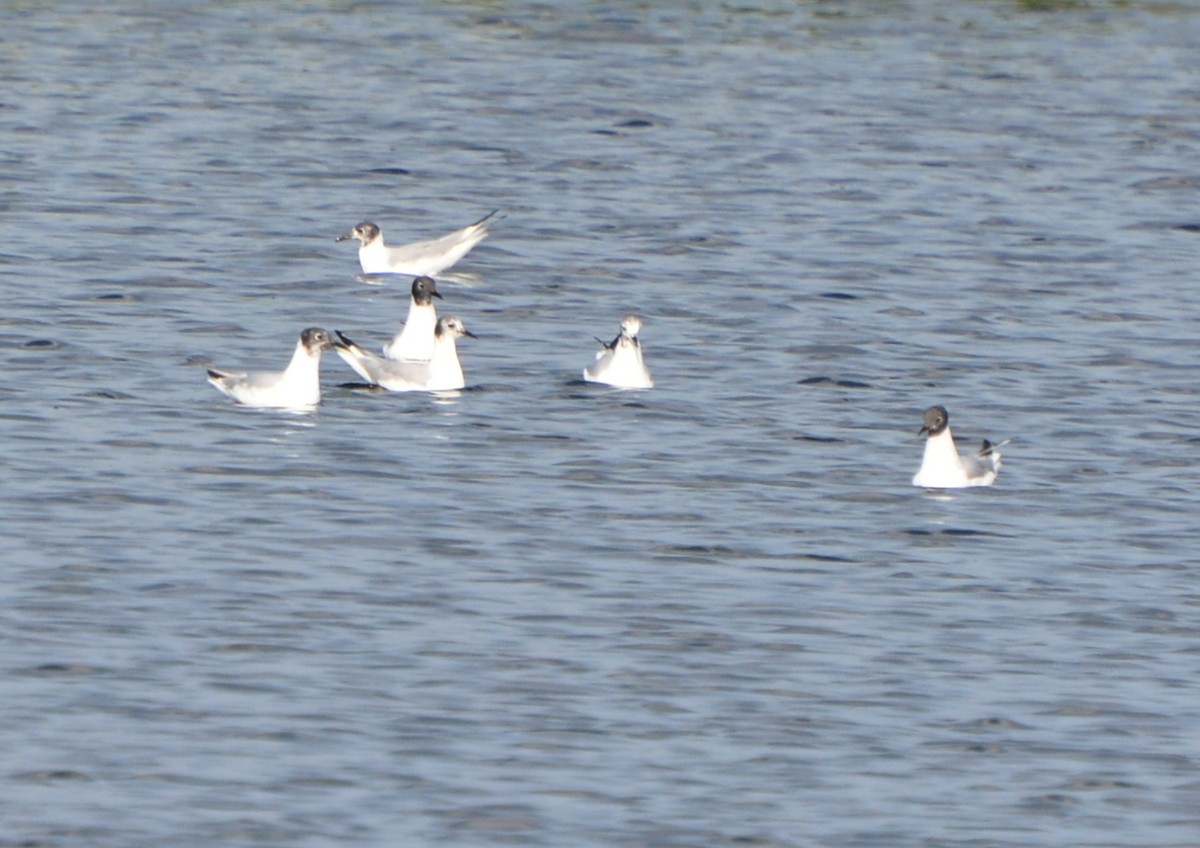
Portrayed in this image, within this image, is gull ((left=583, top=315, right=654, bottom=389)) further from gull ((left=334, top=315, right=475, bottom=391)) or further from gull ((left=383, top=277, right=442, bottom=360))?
gull ((left=383, top=277, right=442, bottom=360))

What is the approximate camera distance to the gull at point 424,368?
2208 cm

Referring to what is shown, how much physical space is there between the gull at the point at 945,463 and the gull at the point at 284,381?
199 inches

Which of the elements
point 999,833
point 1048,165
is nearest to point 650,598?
point 999,833

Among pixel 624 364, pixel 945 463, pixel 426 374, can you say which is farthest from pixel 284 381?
pixel 945 463

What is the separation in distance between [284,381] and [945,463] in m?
5.49

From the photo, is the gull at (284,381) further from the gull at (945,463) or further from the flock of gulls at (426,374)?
the gull at (945,463)

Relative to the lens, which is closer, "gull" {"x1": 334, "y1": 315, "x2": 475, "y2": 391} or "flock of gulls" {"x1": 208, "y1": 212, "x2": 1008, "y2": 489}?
"flock of gulls" {"x1": 208, "y1": 212, "x2": 1008, "y2": 489}

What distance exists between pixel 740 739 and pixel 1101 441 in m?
8.41

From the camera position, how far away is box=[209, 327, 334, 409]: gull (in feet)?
69.3

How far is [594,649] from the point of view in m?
14.8

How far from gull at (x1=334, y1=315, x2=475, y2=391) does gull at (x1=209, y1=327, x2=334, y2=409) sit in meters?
0.72

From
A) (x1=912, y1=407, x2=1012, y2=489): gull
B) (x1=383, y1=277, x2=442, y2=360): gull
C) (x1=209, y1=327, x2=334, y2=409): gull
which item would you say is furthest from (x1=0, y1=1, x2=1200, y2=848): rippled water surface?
(x1=383, y1=277, x2=442, y2=360): gull

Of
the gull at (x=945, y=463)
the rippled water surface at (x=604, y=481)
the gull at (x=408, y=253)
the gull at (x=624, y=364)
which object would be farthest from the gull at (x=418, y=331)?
the gull at (x=945, y=463)

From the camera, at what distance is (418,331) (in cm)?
2395
